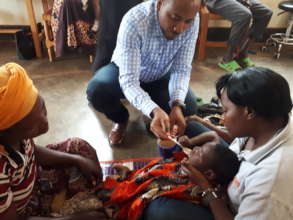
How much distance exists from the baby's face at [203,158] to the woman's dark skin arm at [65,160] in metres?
0.44

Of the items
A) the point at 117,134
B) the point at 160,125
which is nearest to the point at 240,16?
the point at 117,134

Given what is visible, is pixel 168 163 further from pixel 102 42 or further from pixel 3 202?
pixel 102 42

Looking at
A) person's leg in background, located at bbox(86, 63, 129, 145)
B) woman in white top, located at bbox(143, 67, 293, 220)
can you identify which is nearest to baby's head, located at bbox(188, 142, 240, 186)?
woman in white top, located at bbox(143, 67, 293, 220)

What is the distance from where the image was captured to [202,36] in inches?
124

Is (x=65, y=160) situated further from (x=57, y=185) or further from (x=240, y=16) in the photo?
(x=240, y=16)

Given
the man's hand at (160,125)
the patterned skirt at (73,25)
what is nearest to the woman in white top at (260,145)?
the man's hand at (160,125)

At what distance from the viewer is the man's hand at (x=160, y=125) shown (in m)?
1.35

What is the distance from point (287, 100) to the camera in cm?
89

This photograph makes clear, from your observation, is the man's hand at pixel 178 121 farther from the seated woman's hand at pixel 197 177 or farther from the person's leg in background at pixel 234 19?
the person's leg in background at pixel 234 19

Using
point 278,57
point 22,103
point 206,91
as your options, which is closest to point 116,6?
point 206,91

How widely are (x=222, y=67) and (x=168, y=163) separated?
191cm

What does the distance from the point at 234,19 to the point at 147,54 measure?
1.61 metres

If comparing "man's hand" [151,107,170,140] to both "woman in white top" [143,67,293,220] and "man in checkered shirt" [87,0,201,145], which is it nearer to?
"man in checkered shirt" [87,0,201,145]

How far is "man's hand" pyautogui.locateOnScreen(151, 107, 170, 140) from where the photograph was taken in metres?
1.35
